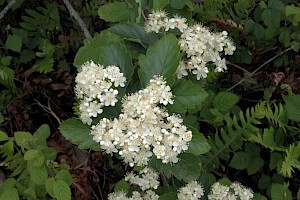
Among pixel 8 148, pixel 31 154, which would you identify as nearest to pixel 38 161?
pixel 31 154

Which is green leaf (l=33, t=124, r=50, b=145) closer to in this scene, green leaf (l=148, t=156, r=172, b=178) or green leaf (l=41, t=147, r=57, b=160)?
green leaf (l=41, t=147, r=57, b=160)

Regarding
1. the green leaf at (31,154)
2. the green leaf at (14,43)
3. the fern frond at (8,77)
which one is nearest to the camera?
the green leaf at (31,154)

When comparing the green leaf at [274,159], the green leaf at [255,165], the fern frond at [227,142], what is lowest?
the green leaf at [255,165]

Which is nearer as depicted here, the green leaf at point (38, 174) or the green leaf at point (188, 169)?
the green leaf at point (188, 169)

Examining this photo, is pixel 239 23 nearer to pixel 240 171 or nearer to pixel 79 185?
pixel 240 171

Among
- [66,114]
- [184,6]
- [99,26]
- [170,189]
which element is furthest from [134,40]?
[99,26]

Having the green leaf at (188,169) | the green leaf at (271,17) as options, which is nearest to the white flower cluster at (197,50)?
the green leaf at (188,169)

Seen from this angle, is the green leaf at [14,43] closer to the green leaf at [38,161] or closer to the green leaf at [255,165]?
the green leaf at [38,161]

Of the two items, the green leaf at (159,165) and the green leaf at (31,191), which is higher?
the green leaf at (159,165)
